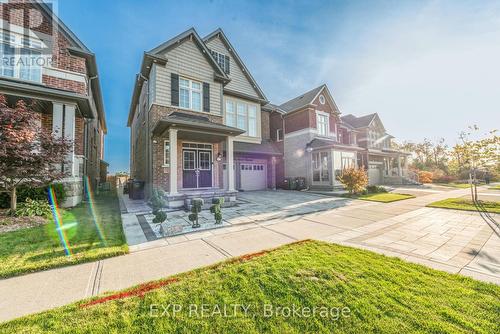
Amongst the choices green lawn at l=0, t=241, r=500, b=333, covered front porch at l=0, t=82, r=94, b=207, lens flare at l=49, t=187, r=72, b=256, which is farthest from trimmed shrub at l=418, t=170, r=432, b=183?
covered front porch at l=0, t=82, r=94, b=207

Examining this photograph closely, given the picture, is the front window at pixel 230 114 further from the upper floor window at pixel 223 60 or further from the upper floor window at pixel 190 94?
the upper floor window at pixel 190 94

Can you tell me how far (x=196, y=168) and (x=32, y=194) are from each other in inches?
241

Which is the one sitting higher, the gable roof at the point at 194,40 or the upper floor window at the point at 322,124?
the gable roof at the point at 194,40

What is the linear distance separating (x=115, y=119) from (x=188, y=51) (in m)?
21.8

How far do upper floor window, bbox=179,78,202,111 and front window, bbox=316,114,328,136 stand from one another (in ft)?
35.7

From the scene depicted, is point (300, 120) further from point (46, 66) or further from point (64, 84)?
point (46, 66)

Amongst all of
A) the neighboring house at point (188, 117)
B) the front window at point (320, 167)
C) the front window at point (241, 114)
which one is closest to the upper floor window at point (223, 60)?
the neighboring house at point (188, 117)

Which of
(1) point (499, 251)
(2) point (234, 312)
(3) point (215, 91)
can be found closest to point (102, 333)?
(2) point (234, 312)

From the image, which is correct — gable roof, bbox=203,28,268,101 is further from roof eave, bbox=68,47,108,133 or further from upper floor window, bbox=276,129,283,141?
roof eave, bbox=68,47,108,133

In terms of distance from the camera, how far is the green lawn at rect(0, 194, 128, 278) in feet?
10.9

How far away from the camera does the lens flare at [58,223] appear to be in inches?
161

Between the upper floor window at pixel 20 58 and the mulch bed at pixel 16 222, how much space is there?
19.7 feet

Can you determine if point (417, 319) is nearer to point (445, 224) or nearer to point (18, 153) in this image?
point (445, 224)

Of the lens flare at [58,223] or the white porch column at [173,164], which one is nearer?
the lens flare at [58,223]
